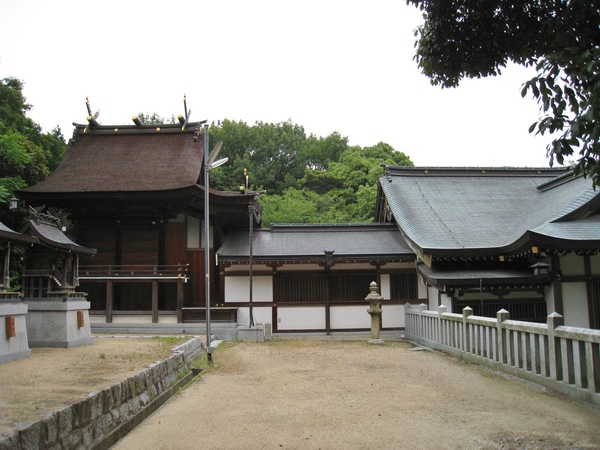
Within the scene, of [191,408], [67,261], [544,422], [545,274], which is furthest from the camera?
[545,274]

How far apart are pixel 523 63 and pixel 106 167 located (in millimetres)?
16951

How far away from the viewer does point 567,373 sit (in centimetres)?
696

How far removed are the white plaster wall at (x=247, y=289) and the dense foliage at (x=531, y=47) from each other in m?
11.4

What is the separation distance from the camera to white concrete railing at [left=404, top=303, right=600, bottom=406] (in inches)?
255

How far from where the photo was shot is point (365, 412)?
21.0 ft

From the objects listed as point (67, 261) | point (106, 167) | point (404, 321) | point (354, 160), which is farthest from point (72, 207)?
point (354, 160)

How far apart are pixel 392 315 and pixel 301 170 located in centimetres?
2720

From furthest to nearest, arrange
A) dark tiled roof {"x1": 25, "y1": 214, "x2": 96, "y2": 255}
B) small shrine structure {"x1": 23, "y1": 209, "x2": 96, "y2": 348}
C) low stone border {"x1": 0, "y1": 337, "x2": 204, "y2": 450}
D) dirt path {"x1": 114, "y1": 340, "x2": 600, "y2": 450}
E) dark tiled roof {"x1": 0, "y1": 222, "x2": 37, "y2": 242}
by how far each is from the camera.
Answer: small shrine structure {"x1": 23, "y1": 209, "x2": 96, "y2": 348}, dark tiled roof {"x1": 25, "y1": 214, "x2": 96, "y2": 255}, dark tiled roof {"x1": 0, "y1": 222, "x2": 37, "y2": 242}, dirt path {"x1": 114, "y1": 340, "x2": 600, "y2": 450}, low stone border {"x1": 0, "y1": 337, "x2": 204, "y2": 450}

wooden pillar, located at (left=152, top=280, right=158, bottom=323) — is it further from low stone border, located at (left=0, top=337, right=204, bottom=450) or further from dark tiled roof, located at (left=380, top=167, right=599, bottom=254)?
low stone border, located at (left=0, top=337, right=204, bottom=450)

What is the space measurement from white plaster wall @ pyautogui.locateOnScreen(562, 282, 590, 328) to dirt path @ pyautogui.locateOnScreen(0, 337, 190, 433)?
10.8 meters

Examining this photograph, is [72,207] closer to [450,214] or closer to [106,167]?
[106,167]

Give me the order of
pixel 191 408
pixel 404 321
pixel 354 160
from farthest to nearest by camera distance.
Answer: pixel 354 160 < pixel 404 321 < pixel 191 408

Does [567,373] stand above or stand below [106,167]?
below

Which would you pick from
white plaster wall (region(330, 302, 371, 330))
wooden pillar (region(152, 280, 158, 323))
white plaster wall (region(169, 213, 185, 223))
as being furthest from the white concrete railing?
white plaster wall (region(169, 213, 185, 223))
